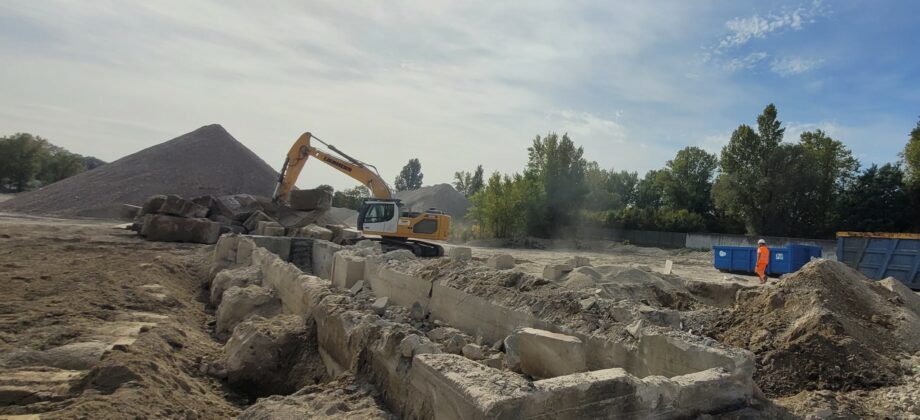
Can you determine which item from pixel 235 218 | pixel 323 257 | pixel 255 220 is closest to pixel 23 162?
pixel 235 218

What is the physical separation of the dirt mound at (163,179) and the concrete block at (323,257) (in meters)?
18.6

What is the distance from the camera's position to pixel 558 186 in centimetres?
3797

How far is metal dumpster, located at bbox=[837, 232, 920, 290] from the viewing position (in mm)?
13180

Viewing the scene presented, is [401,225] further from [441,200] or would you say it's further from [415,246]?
[441,200]

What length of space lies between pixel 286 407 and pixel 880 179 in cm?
3656

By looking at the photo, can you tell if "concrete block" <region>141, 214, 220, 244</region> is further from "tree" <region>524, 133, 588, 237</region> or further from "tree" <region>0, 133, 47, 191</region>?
"tree" <region>0, 133, 47, 191</region>

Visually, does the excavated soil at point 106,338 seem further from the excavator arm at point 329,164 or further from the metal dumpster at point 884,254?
the metal dumpster at point 884,254

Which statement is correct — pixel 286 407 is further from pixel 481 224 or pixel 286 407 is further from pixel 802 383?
pixel 481 224

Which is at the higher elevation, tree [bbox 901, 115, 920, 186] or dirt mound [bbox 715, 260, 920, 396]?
tree [bbox 901, 115, 920, 186]

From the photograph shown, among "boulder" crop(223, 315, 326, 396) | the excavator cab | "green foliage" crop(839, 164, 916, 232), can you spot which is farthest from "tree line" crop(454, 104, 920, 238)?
"boulder" crop(223, 315, 326, 396)

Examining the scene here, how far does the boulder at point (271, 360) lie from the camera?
5.27 meters

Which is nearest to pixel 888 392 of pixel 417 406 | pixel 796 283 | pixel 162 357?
pixel 796 283

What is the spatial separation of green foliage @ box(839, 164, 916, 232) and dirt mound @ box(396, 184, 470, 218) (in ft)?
123

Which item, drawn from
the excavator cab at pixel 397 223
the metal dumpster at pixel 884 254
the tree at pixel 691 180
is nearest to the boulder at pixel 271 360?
the excavator cab at pixel 397 223
